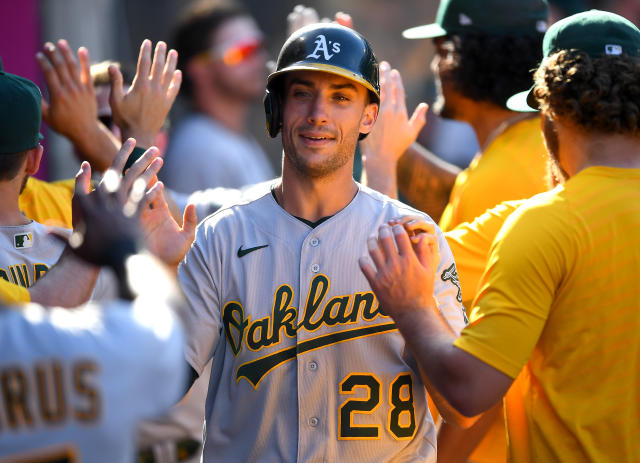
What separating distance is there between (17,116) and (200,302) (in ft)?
3.77

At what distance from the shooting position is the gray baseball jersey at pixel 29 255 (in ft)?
12.1

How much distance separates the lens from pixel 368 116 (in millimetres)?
3756

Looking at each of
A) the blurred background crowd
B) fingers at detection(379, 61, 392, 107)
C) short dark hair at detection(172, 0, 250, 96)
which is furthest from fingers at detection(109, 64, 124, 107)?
Answer: short dark hair at detection(172, 0, 250, 96)

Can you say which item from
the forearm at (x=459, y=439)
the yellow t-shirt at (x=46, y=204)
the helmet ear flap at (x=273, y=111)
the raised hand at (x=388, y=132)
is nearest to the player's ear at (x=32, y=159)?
the yellow t-shirt at (x=46, y=204)

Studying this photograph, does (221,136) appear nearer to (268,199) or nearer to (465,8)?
(465,8)

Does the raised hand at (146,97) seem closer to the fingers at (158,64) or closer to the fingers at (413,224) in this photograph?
the fingers at (158,64)

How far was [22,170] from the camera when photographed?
378 centimetres

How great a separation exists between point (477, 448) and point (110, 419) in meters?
2.40

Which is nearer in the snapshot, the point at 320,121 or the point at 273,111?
the point at 320,121

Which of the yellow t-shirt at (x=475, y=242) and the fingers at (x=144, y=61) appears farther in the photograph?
the fingers at (x=144, y=61)

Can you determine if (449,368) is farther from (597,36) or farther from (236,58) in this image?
(236,58)

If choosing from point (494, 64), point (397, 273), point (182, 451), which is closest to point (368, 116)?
point (397, 273)

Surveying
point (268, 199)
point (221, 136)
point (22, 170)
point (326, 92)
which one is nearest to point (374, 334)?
point (268, 199)

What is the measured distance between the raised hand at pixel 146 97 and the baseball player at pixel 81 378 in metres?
2.22
